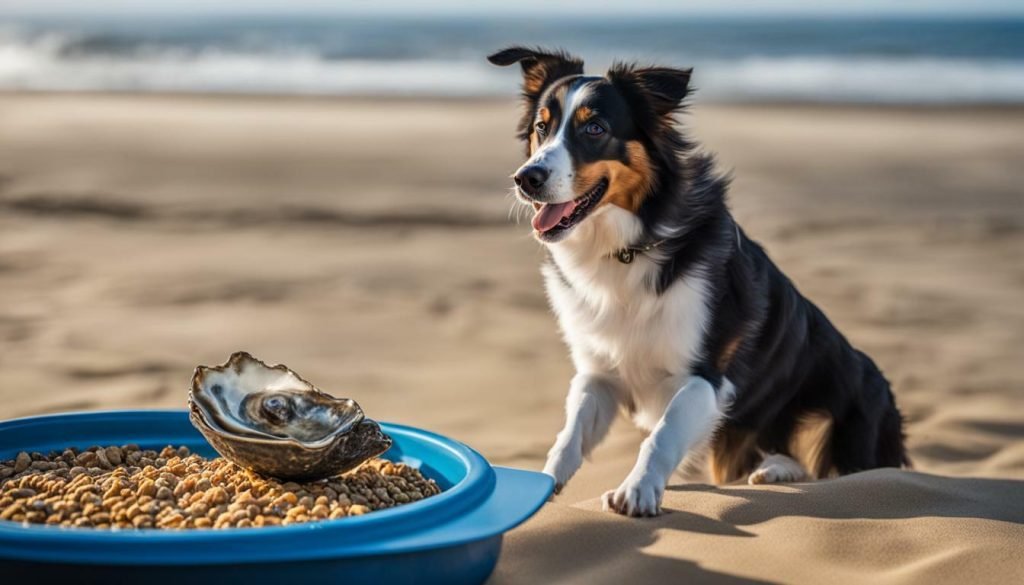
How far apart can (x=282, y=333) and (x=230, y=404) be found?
10.2ft

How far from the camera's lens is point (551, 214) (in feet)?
12.4

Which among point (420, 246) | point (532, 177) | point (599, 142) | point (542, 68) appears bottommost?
point (420, 246)

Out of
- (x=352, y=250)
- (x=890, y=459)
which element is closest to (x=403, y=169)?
(x=352, y=250)

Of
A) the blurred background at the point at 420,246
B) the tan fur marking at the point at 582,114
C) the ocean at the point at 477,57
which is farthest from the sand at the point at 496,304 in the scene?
the ocean at the point at 477,57

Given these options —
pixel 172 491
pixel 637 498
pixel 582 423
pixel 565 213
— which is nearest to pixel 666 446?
pixel 637 498

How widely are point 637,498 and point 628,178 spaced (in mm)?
1092

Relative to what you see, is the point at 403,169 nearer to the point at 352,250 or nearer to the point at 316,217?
the point at 316,217

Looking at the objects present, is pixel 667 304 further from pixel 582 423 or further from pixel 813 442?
pixel 813 442

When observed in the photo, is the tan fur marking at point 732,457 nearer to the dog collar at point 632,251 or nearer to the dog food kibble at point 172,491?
the dog collar at point 632,251

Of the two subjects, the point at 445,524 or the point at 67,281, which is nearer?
the point at 445,524

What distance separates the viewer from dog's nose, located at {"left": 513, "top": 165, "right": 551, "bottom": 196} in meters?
3.60

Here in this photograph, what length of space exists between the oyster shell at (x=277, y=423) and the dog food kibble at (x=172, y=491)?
6cm

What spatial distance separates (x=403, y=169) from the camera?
459 inches

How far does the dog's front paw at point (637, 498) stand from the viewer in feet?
10.4
